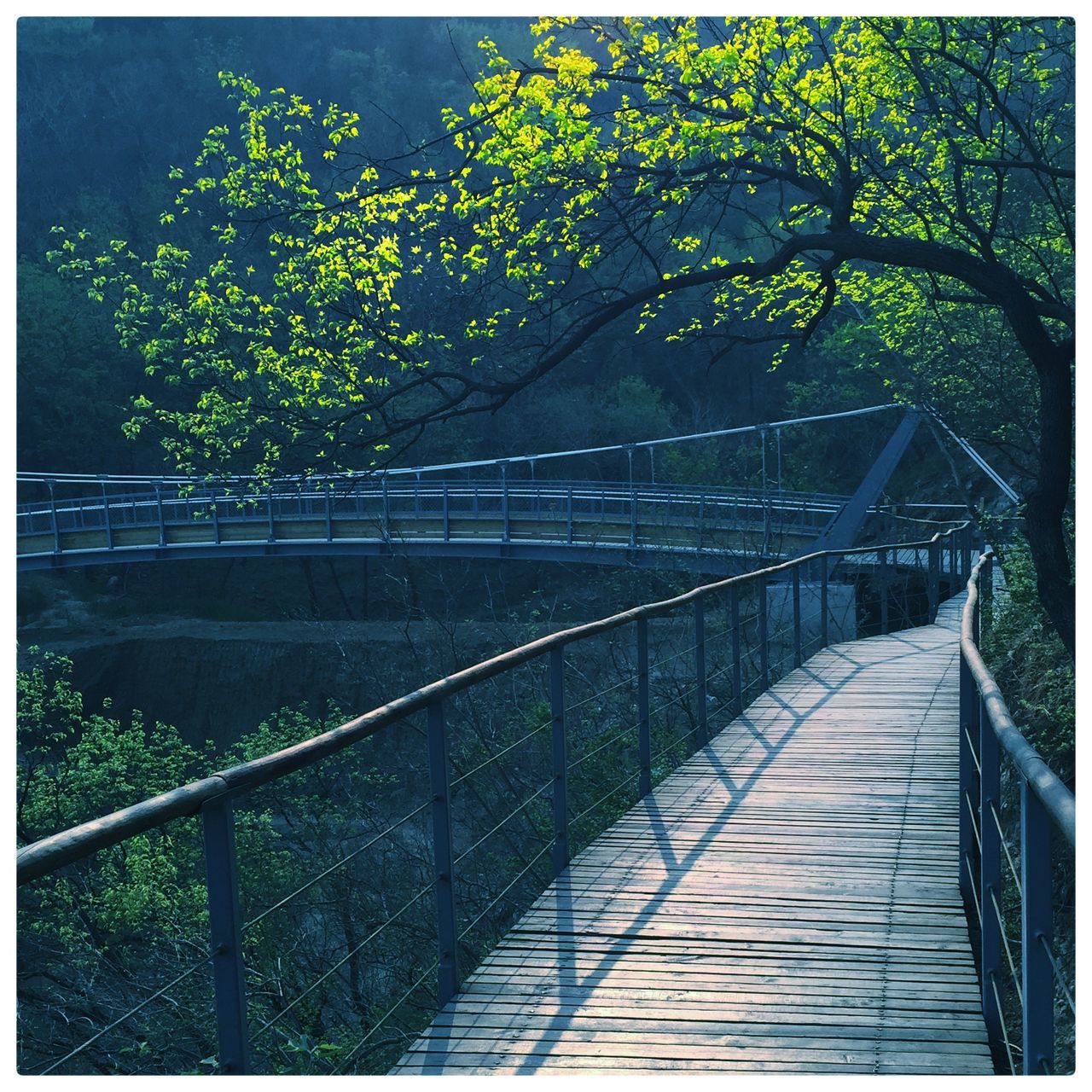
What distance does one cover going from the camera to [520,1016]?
10.6 ft

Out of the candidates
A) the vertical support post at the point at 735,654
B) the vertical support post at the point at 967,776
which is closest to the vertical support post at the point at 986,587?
the vertical support post at the point at 735,654

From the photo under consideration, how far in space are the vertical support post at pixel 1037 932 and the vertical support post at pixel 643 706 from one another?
11.5ft

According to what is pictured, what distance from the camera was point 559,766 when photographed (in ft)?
15.2

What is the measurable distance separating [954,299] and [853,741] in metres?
2.89

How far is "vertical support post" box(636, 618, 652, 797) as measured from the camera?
227 inches

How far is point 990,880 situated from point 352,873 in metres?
9.18

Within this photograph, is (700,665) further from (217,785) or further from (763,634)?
(217,785)

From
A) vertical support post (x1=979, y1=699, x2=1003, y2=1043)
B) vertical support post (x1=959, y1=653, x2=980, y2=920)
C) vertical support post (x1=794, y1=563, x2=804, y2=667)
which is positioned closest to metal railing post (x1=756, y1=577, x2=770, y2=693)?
vertical support post (x1=794, y1=563, x2=804, y2=667)

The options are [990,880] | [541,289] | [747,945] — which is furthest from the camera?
[541,289]

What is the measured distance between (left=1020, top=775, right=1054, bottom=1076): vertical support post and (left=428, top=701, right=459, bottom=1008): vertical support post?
65.0 inches

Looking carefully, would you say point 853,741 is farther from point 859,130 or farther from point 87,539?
point 87,539

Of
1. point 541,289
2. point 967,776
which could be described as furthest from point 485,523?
point 967,776
